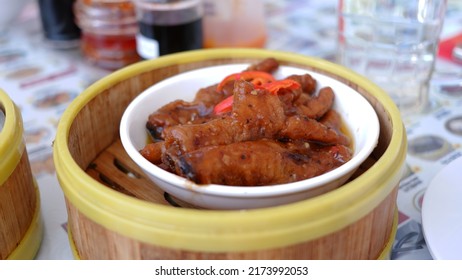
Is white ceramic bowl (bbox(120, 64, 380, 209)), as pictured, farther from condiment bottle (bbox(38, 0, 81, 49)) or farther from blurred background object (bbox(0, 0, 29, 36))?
blurred background object (bbox(0, 0, 29, 36))

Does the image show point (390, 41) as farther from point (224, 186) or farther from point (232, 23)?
point (224, 186)

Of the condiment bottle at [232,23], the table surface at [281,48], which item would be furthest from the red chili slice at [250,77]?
the condiment bottle at [232,23]

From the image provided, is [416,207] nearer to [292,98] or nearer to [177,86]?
[292,98]

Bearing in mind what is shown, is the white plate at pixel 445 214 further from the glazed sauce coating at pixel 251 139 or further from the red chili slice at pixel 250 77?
the red chili slice at pixel 250 77

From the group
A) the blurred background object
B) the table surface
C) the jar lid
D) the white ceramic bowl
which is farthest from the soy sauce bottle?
the blurred background object

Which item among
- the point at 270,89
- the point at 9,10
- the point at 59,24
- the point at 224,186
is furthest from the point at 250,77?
the point at 9,10
